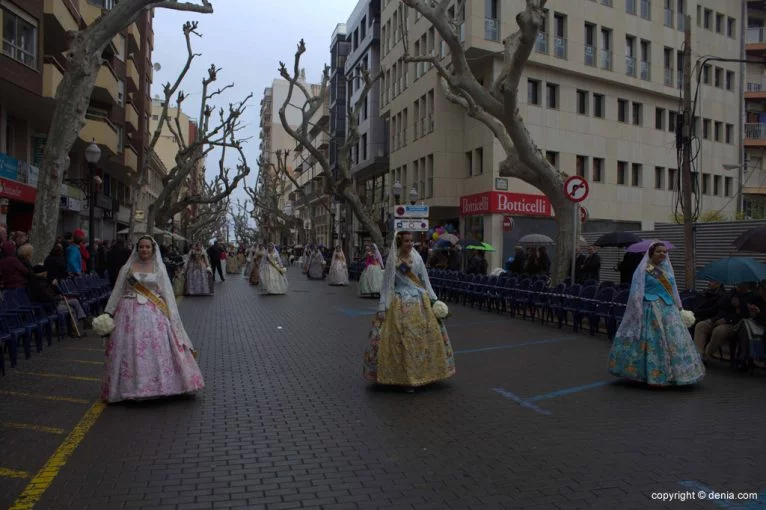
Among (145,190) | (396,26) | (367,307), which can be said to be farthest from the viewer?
(145,190)

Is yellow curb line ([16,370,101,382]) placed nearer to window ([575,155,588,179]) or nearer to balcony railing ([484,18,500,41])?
balcony railing ([484,18,500,41])

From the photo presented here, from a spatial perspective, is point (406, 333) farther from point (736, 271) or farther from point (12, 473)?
point (736, 271)

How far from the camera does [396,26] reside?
44812 mm

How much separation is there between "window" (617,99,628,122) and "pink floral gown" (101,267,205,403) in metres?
33.7

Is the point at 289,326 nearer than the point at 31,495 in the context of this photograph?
Result: No

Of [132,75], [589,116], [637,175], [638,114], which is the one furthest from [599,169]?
[132,75]

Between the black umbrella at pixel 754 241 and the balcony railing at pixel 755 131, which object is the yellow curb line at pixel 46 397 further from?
A: the balcony railing at pixel 755 131

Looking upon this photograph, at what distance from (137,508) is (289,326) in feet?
33.3

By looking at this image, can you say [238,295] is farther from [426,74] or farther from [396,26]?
[396,26]

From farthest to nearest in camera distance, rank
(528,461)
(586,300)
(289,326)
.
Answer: (289,326) < (586,300) < (528,461)

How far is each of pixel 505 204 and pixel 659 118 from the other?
12.4 meters

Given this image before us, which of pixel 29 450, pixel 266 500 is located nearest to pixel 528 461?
pixel 266 500

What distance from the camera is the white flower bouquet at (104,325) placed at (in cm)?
705

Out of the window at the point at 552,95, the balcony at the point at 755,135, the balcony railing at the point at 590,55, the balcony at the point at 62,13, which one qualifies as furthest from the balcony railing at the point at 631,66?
the balcony at the point at 62,13
